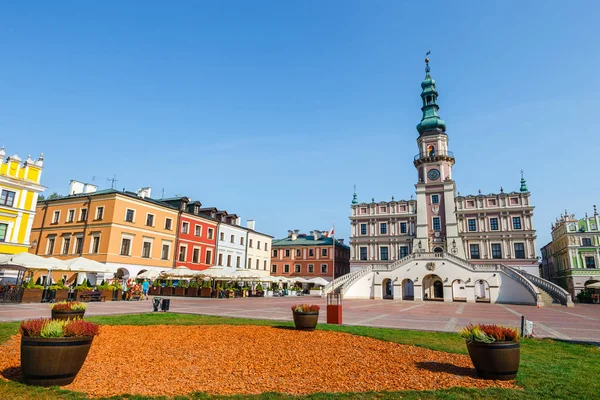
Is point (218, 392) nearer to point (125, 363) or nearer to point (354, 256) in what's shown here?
point (125, 363)

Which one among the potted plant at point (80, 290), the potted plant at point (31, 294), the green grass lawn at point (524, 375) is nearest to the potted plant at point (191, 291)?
the potted plant at point (80, 290)

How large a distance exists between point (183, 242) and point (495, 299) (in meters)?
38.1

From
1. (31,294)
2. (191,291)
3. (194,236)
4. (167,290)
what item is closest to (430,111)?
(194,236)

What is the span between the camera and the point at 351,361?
8.76 meters

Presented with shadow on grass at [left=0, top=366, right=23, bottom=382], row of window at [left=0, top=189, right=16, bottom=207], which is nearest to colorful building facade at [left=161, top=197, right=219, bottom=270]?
row of window at [left=0, top=189, right=16, bottom=207]

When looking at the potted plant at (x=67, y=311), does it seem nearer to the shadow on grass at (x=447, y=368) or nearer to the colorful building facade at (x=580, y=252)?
the shadow on grass at (x=447, y=368)

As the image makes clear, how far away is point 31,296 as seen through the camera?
77.5 feet

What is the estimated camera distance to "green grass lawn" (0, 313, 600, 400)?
6.06m

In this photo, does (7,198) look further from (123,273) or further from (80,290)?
(80,290)

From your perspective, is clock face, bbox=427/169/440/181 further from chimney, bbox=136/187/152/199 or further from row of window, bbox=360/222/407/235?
chimney, bbox=136/187/152/199

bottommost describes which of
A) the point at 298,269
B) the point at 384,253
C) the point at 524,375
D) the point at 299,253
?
the point at 524,375

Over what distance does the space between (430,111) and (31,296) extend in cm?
5781

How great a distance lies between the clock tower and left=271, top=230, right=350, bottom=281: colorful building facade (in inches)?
703

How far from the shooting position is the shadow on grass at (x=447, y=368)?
25.2ft
